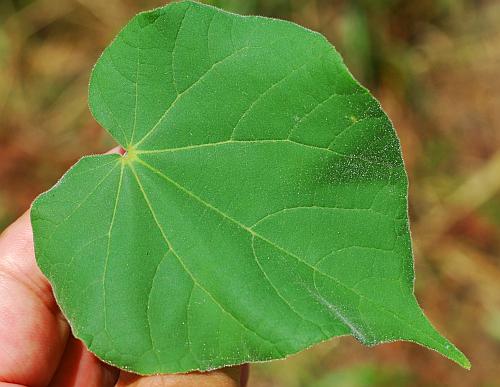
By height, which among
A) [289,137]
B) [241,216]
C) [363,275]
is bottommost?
[363,275]

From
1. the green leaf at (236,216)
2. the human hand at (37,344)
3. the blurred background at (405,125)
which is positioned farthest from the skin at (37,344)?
the blurred background at (405,125)

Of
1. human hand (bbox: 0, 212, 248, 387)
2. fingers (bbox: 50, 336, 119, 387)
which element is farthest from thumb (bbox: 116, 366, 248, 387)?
fingers (bbox: 50, 336, 119, 387)

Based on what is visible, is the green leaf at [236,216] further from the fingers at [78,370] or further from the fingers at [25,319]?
the fingers at [78,370]

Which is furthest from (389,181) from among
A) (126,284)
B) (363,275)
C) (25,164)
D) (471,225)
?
(25,164)

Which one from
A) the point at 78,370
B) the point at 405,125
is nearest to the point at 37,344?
the point at 78,370

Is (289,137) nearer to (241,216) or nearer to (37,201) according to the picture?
(241,216)

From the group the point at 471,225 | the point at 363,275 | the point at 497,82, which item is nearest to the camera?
the point at 363,275

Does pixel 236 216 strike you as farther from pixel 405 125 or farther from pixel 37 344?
pixel 405 125
